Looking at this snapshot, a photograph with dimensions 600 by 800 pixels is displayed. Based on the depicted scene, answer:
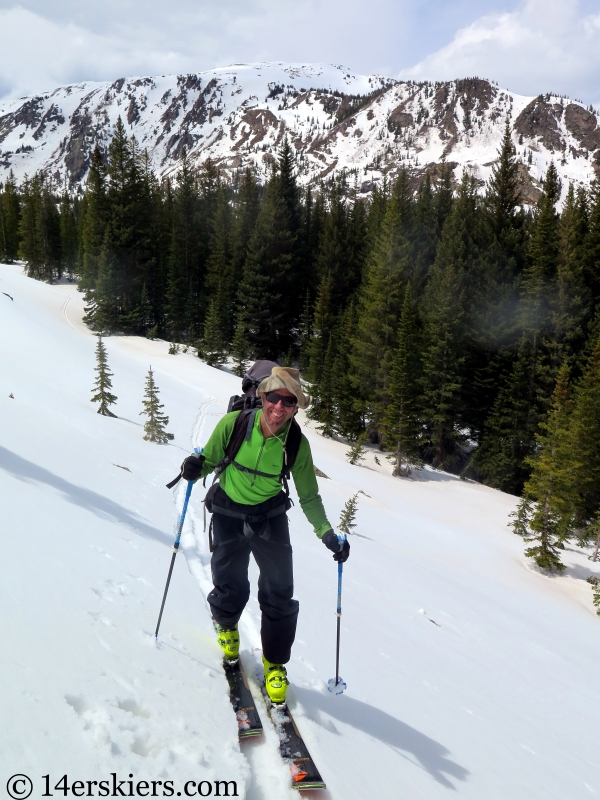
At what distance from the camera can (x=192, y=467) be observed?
3516 mm

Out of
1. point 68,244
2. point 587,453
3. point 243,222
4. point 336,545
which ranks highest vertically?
point 243,222

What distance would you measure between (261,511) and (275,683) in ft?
4.20

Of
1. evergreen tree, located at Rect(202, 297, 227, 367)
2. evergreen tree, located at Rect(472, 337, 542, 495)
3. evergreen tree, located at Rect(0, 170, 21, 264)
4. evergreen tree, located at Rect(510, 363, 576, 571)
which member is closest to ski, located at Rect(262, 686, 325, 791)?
evergreen tree, located at Rect(510, 363, 576, 571)

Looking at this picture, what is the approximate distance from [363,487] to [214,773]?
54.9ft

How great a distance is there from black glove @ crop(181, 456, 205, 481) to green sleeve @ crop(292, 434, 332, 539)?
0.72m

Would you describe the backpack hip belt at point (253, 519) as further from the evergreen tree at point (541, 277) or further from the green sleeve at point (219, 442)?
the evergreen tree at point (541, 277)

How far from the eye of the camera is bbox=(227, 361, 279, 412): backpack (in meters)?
3.78

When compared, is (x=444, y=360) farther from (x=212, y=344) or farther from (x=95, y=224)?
(x=95, y=224)

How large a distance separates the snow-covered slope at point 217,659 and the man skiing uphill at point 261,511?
536 mm

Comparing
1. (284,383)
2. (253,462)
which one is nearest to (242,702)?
(253,462)

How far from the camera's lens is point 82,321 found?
37906mm

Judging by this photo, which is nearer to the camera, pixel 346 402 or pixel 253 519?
pixel 253 519

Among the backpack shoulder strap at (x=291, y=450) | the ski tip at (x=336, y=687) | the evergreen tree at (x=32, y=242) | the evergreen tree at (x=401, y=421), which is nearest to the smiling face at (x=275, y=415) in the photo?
the backpack shoulder strap at (x=291, y=450)

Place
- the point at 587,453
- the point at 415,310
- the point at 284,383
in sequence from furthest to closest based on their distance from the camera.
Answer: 1. the point at 415,310
2. the point at 587,453
3. the point at 284,383
